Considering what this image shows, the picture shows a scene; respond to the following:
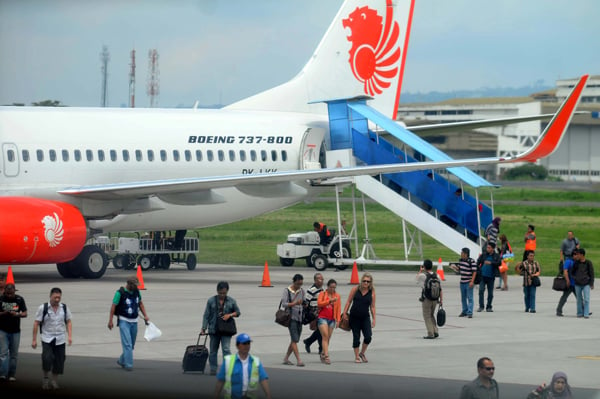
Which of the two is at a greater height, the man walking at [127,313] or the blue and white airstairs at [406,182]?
the blue and white airstairs at [406,182]

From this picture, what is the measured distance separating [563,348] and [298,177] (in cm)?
1157

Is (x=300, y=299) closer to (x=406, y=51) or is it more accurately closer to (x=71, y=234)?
(x=71, y=234)

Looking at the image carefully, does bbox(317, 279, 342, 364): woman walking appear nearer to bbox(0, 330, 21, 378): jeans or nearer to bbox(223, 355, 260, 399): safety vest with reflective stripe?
bbox(0, 330, 21, 378): jeans

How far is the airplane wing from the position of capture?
2945 cm

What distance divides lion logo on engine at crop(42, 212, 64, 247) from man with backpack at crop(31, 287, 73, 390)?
37.6 ft

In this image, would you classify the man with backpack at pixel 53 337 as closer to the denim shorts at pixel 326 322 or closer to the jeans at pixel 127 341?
the jeans at pixel 127 341

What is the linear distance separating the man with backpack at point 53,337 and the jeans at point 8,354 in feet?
1.07

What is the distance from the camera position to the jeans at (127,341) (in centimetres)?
1770

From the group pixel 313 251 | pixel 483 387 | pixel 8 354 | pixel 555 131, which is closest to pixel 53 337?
pixel 8 354

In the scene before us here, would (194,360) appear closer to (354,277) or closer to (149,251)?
(354,277)

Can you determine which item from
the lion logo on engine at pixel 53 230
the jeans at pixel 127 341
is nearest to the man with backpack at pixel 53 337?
the jeans at pixel 127 341

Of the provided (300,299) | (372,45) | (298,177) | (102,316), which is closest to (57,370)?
(300,299)

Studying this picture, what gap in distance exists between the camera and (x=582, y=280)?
84.3 feet

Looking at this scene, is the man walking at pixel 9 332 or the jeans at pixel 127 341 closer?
the man walking at pixel 9 332
